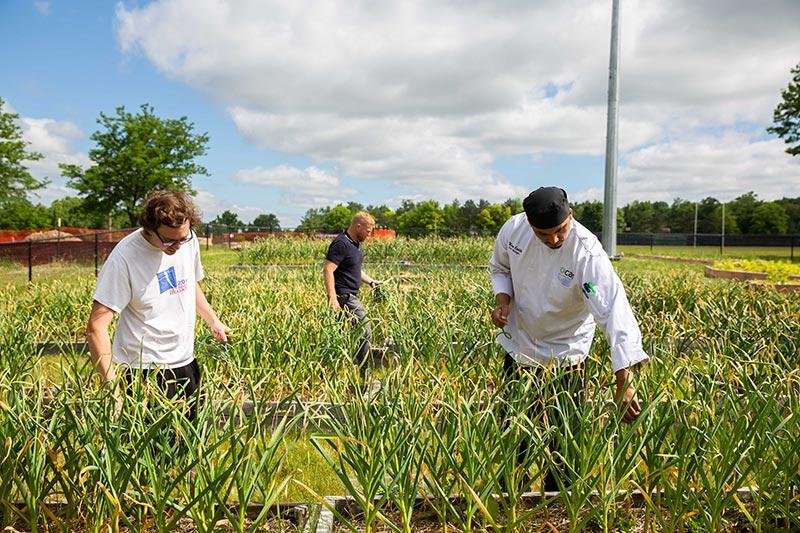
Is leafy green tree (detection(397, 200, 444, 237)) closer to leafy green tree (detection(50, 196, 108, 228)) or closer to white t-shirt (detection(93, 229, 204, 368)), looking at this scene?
leafy green tree (detection(50, 196, 108, 228))

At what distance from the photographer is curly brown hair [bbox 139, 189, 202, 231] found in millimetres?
2281

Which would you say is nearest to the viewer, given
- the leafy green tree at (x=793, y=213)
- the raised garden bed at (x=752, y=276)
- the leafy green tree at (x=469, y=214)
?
the raised garden bed at (x=752, y=276)

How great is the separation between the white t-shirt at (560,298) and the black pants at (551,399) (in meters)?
0.09

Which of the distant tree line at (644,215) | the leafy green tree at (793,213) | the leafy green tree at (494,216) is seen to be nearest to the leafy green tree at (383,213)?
the distant tree line at (644,215)

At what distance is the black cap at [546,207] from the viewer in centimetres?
226

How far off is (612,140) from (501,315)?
36.5 feet

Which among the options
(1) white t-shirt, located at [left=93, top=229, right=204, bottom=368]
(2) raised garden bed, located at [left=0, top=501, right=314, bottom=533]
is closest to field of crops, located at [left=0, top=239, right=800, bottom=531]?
(2) raised garden bed, located at [left=0, top=501, right=314, bottom=533]

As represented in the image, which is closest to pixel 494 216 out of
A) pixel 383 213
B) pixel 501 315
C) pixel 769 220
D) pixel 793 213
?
pixel 383 213

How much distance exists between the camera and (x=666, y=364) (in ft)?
8.66

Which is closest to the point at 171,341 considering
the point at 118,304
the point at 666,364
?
the point at 118,304

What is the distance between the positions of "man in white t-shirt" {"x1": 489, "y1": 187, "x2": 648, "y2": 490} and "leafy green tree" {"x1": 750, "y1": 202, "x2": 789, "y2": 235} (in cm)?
7708

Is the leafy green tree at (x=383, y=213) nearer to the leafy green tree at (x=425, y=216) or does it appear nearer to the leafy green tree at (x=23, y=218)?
the leafy green tree at (x=425, y=216)

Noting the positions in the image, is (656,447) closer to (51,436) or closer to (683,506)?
(683,506)

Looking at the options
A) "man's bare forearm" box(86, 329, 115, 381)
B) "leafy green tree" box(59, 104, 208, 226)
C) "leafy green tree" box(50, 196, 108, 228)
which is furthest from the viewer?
"leafy green tree" box(50, 196, 108, 228)
